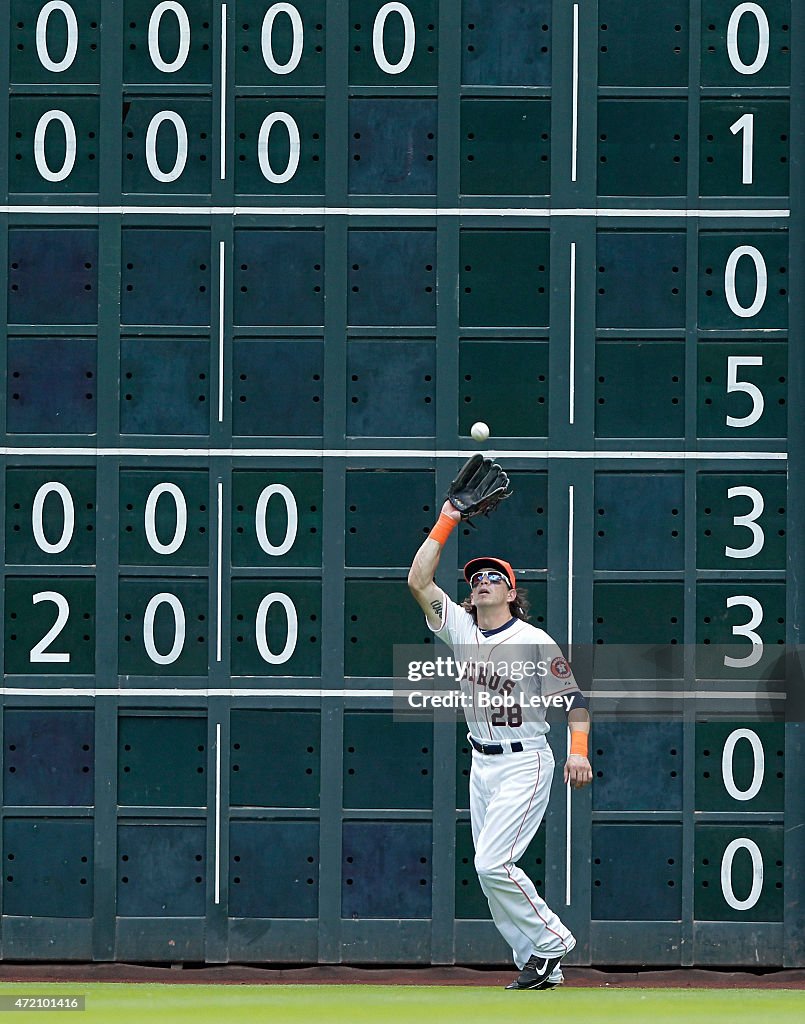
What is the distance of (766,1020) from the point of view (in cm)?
784

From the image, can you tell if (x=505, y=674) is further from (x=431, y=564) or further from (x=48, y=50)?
(x=48, y=50)

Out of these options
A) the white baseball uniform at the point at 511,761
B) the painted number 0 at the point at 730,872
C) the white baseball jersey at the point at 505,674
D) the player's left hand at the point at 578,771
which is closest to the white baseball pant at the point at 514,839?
the white baseball uniform at the point at 511,761

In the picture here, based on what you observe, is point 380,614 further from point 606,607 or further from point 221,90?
point 221,90

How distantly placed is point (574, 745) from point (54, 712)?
9.55ft

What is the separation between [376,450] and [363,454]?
0.24 feet

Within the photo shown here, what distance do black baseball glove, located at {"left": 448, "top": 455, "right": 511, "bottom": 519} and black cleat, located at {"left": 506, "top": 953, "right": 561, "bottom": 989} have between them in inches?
85.3

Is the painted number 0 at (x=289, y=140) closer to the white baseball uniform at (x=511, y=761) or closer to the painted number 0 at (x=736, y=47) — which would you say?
the painted number 0 at (x=736, y=47)

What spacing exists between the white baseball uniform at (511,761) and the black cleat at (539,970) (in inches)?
1.3

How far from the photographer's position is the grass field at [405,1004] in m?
7.83

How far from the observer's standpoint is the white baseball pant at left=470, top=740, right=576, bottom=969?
7.62m

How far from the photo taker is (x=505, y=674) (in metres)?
7.82

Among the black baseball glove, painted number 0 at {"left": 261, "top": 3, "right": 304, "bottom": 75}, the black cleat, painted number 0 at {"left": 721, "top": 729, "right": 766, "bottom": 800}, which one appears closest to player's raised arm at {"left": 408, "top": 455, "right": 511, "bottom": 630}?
the black baseball glove

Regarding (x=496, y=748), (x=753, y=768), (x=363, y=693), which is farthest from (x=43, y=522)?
(x=753, y=768)

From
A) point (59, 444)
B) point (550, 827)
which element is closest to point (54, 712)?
point (59, 444)
